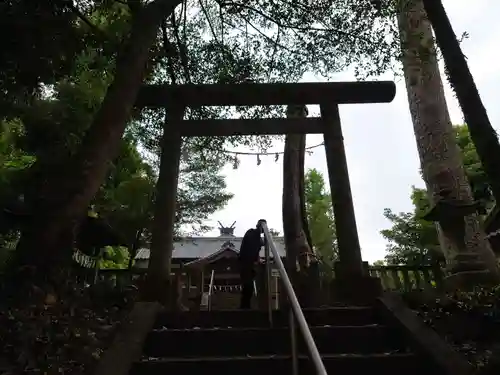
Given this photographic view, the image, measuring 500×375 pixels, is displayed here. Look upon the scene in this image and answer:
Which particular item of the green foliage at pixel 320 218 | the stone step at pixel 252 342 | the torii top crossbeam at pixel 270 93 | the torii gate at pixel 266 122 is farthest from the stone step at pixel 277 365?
the green foliage at pixel 320 218

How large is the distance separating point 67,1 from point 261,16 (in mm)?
3879

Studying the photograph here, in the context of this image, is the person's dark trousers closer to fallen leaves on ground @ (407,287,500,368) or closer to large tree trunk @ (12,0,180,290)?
fallen leaves on ground @ (407,287,500,368)

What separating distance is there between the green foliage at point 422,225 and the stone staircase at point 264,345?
25.0 ft

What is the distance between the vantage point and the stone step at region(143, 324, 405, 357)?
3.24 m

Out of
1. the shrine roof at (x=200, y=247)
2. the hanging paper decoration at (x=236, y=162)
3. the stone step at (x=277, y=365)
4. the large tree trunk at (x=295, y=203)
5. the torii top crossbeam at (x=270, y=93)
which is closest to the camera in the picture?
the stone step at (x=277, y=365)

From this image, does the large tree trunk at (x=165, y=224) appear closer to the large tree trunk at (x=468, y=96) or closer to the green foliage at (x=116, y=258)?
the large tree trunk at (x=468, y=96)

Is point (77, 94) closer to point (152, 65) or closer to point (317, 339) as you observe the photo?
point (152, 65)

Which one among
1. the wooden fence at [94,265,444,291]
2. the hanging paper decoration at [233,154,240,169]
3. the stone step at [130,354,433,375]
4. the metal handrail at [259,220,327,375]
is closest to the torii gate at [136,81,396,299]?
the metal handrail at [259,220,327,375]

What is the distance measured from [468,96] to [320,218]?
16921 mm

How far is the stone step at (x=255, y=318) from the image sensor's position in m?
3.68

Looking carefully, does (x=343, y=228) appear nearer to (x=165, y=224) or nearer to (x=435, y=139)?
(x=165, y=224)

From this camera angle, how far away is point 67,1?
4.91 m

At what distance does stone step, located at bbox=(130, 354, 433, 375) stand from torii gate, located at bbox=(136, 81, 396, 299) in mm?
1808

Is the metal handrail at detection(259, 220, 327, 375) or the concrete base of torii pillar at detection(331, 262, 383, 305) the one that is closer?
the metal handrail at detection(259, 220, 327, 375)
